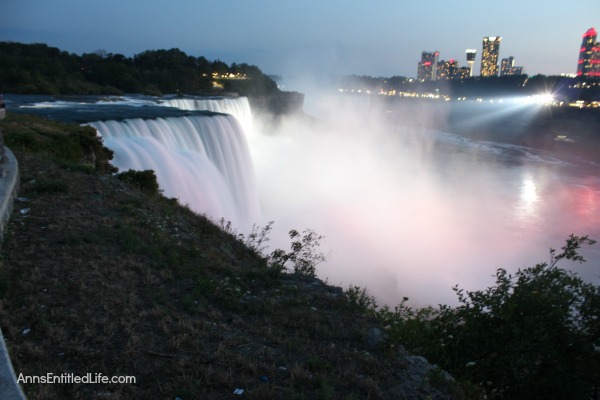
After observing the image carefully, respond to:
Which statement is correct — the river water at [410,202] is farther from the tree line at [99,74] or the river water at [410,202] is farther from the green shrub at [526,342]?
the green shrub at [526,342]

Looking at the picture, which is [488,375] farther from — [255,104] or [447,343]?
[255,104]

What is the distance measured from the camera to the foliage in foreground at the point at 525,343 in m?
5.52

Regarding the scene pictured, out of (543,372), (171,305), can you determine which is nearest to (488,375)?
(543,372)

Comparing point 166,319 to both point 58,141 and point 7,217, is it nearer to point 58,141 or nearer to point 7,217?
point 7,217

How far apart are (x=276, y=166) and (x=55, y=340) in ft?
153

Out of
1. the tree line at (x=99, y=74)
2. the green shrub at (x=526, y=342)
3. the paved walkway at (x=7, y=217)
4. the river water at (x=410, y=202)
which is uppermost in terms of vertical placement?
the tree line at (x=99, y=74)

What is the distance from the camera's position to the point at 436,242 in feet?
101

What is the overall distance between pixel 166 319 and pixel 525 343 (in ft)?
15.5

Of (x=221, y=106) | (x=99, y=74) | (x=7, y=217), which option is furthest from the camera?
Result: (x=99, y=74)

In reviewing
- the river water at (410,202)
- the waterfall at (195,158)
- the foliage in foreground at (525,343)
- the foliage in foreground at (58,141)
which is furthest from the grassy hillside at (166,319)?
the river water at (410,202)

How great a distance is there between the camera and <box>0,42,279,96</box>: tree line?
129ft

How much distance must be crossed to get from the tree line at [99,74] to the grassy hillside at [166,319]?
118 feet

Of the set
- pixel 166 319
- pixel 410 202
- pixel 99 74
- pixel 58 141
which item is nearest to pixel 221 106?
pixel 99 74

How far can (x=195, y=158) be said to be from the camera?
20.8 m
